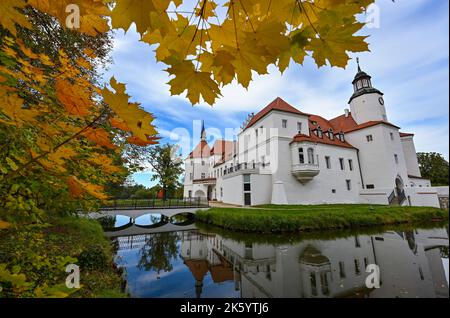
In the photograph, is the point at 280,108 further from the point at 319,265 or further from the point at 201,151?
the point at 201,151

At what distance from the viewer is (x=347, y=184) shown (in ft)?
74.9

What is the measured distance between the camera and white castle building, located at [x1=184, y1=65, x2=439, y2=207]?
1994cm

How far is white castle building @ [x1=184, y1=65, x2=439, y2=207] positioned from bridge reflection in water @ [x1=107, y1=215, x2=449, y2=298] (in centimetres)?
952

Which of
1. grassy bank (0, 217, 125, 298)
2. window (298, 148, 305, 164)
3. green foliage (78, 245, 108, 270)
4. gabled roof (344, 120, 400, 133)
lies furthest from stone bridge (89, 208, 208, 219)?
gabled roof (344, 120, 400, 133)

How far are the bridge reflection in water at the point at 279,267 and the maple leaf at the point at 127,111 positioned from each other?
4549 mm

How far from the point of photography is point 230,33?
1.16 m

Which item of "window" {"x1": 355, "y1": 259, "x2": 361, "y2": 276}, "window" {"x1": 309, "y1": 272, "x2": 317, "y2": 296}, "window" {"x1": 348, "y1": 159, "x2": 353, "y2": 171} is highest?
"window" {"x1": 348, "y1": 159, "x2": 353, "y2": 171}

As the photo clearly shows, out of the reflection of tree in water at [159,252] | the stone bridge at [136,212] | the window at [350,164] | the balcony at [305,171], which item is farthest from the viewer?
the window at [350,164]

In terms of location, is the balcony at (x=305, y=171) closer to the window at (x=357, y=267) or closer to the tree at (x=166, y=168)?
the window at (x=357, y=267)

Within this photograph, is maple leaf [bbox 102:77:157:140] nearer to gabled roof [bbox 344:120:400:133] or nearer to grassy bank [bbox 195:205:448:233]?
grassy bank [bbox 195:205:448:233]

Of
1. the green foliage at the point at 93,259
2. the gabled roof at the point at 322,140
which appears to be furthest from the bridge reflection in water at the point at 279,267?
the gabled roof at the point at 322,140

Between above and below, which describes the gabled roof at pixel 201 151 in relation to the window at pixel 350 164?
above

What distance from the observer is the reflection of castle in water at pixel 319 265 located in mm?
5141
